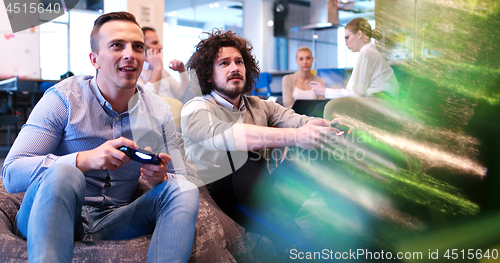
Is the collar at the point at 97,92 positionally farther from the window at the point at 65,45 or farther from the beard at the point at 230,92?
the window at the point at 65,45

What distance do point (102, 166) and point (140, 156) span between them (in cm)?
11

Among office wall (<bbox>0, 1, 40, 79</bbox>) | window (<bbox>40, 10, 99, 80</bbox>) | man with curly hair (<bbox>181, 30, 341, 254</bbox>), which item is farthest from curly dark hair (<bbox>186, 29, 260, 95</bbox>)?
window (<bbox>40, 10, 99, 80</bbox>)

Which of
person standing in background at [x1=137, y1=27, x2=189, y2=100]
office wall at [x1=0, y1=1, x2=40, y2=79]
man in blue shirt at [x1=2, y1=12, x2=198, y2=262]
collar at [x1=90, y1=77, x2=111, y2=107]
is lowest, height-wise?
man in blue shirt at [x1=2, y1=12, x2=198, y2=262]

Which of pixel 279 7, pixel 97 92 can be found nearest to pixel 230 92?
pixel 97 92

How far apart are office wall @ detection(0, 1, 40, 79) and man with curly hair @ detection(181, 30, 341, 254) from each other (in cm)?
684

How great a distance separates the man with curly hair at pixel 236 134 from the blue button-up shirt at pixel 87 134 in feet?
0.41

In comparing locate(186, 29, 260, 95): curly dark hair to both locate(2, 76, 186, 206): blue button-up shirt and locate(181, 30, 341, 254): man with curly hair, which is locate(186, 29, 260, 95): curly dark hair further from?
locate(2, 76, 186, 206): blue button-up shirt

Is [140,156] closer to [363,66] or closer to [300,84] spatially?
[363,66]

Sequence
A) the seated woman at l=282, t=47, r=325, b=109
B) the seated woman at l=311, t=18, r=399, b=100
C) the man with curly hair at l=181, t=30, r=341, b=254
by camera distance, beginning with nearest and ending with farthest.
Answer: the man with curly hair at l=181, t=30, r=341, b=254 < the seated woman at l=311, t=18, r=399, b=100 < the seated woman at l=282, t=47, r=325, b=109

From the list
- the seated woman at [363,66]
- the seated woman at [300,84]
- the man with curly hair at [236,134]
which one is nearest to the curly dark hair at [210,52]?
the man with curly hair at [236,134]

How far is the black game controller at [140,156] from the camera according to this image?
1.05 metres

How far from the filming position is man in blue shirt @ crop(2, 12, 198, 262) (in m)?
1.00

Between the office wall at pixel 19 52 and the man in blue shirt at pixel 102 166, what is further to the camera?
the office wall at pixel 19 52

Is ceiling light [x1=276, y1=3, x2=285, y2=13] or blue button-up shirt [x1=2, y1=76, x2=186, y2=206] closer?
blue button-up shirt [x1=2, y1=76, x2=186, y2=206]
